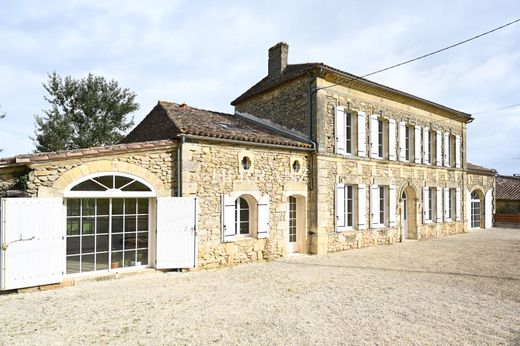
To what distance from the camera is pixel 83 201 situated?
→ 22.7ft

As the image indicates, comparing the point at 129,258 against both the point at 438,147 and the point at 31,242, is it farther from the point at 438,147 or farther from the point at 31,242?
the point at 438,147

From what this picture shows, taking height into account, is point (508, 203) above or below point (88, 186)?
below

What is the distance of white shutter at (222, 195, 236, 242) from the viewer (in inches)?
315

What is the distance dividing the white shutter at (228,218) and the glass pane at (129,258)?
7.14 feet

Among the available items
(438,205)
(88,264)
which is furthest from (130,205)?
(438,205)

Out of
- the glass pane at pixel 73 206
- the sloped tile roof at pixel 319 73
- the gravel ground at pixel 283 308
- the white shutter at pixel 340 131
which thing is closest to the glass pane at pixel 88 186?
the glass pane at pixel 73 206

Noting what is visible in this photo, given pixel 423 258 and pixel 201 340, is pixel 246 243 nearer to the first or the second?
pixel 201 340

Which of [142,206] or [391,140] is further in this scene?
[391,140]

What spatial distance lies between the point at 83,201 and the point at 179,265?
2.59m

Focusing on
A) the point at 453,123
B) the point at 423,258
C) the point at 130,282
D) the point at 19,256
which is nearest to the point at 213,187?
the point at 130,282

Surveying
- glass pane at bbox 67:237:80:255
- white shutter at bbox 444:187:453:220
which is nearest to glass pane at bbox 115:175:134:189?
glass pane at bbox 67:237:80:255

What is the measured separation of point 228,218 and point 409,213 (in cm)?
896

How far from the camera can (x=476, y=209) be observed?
58.5ft

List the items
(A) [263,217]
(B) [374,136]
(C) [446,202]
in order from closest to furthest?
(A) [263,217] < (B) [374,136] < (C) [446,202]
